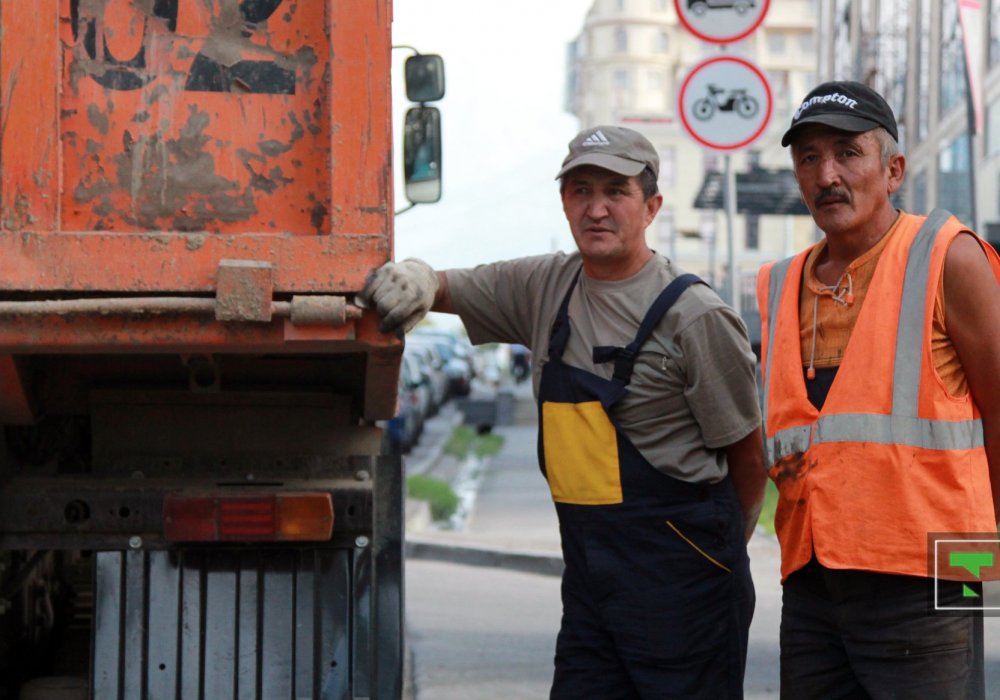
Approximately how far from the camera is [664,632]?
4.00 m

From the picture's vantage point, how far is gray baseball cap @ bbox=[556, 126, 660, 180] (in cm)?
411

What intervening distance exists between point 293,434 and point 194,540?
1.65 feet

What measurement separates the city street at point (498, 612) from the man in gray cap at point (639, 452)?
3.25 metres

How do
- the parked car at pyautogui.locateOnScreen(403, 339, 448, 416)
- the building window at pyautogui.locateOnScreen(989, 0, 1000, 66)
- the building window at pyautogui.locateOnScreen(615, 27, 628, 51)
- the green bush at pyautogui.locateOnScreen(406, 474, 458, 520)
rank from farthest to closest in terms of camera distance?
the building window at pyautogui.locateOnScreen(615, 27, 628, 51)
the parked car at pyautogui.locateOnScreen(403, 339, 448, 416)
the building window at pyautogui.locateOnScreen(989, 0, 1000, 66)
the green bush at pyautogui.locateOnScreen(406, 474, 458, 520)

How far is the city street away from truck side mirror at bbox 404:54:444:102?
282 centimetres

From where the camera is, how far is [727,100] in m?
8.94

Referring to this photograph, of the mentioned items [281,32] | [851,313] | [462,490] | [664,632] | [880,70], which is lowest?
[462,490]

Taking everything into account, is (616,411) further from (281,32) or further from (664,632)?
(281,32)

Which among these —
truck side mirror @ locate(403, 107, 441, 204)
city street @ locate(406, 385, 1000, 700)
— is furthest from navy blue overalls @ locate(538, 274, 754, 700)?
city street @ locate(406, 385, 1000, 700)

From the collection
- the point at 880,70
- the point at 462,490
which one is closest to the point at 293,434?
the point at 462,490

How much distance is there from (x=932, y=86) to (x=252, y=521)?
31.0m

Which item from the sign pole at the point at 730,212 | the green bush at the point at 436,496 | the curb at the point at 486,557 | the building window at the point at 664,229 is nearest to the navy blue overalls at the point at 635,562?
the sign pole at the point at 730,212

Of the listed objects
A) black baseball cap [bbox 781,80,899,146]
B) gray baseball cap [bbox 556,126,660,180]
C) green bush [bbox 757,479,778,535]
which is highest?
black baseball cap [bbox 781,80,899,146]

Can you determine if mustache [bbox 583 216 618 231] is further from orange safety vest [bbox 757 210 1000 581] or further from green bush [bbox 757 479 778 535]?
green bush [bbox 757 479 778 535]
